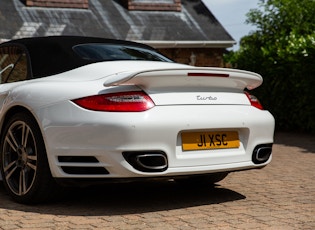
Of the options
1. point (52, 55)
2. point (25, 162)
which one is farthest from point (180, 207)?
point (52, 55)

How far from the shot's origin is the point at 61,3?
59.1ft

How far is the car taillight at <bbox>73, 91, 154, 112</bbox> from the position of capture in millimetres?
4520

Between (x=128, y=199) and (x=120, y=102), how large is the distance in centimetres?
106

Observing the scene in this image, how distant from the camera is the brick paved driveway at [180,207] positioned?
4340mm

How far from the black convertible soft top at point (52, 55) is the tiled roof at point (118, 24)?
35.1ft

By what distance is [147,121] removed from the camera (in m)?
4.46

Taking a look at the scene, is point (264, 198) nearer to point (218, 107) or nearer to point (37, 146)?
Result: point (218, 107)

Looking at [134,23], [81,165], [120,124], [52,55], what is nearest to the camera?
[120,124]

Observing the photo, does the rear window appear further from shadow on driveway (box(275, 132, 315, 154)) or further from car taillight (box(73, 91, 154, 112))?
shadow on driveway (box(275, 132, 315, 154))

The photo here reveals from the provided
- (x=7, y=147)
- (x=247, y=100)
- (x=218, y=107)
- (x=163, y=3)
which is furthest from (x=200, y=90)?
(x=163, y=3)

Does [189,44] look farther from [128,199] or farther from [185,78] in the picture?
[185,78]

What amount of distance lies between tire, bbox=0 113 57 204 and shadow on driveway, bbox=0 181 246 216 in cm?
11

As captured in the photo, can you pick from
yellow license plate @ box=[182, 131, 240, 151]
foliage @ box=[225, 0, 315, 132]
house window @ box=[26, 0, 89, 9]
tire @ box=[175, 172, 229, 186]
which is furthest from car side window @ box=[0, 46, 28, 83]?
house window @ box=[26, 0, 89, 9]

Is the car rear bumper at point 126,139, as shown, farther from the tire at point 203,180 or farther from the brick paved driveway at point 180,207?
the tire at point 203,180
